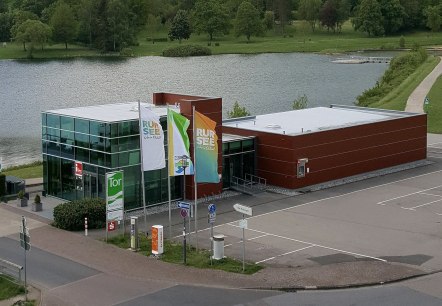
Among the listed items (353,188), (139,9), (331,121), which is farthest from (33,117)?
(139,9)

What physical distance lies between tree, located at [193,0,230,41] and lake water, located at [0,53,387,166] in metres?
17.4

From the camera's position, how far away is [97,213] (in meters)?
35.2

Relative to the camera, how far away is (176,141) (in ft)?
108

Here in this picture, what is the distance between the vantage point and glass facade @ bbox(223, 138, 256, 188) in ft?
140

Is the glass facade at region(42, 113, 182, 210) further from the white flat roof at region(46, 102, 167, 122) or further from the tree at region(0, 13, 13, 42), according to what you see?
the tree at region(0, 13, 13, 42)

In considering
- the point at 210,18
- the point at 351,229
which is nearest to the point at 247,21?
the point at 210,18

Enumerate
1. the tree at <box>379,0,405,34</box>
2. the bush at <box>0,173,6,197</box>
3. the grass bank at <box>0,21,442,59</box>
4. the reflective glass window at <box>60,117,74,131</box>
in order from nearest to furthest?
1. the reflective glass window at <box>60,117,74,131</box>
2. the bush at <box>0,173,6,197</box>
3. the grass bank at <box>0,21,442,59</box>
4. the tree at <box>379,0,405,34</box>

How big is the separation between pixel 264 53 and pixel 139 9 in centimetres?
3175

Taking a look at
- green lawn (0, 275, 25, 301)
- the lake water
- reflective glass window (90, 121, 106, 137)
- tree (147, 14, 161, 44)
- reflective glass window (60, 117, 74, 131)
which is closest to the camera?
green lawn (0, 275, 25, 301)

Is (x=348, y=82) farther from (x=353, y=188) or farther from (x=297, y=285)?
(x=297, y=285)

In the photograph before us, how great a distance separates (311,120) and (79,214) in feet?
62.4

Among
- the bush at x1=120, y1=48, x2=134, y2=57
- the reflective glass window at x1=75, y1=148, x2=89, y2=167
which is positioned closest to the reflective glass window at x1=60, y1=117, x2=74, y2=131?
the reflective glass window at x1=75, y1=148, x2=89, y2=167

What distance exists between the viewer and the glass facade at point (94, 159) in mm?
37656

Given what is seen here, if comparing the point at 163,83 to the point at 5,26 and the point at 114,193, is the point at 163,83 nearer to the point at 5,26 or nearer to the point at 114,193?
the point at 5,26
